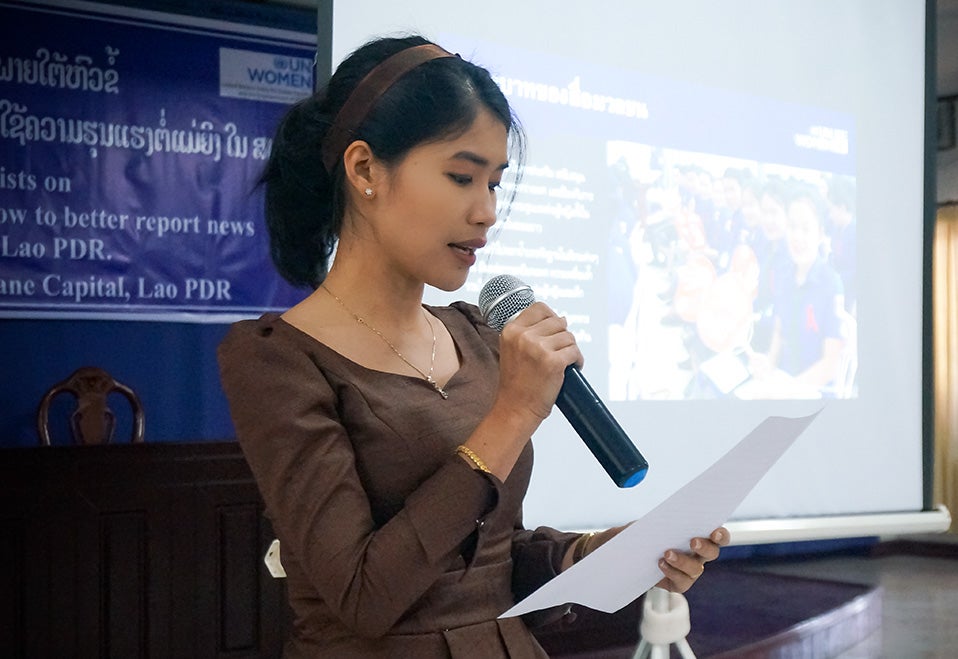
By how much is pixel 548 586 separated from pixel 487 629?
20cm

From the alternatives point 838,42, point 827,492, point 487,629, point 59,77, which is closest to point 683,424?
point 827,492

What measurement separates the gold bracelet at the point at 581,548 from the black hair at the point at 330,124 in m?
0.44

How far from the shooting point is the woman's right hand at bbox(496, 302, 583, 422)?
925 millimetres

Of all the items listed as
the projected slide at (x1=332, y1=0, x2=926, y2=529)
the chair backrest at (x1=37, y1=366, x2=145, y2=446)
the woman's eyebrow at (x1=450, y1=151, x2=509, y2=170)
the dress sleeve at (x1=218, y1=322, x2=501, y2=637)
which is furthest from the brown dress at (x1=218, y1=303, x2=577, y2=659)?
the chair backrest at (x1=37, y1=366, x2=145, y2=446)

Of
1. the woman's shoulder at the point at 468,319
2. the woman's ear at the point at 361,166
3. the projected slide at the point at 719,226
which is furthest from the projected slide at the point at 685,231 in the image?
the woman's ear at the point at 361,166

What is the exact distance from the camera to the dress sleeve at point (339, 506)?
2.89 feet

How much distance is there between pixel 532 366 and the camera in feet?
3.04

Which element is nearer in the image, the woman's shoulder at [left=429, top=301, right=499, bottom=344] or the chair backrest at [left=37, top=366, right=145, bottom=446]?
the woman's shoulder at [left=429, top=301, right=499, bottom=344]

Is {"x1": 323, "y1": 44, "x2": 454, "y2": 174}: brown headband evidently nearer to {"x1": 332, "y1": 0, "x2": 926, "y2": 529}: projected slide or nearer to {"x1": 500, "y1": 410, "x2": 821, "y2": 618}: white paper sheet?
{"x1": 500, "y1": 410, "x2": 821, "y2": 618}: white paper sheet

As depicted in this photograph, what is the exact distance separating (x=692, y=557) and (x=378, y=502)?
33 cm

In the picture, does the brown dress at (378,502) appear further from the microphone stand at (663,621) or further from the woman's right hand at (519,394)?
the microphone stand at (663,621)

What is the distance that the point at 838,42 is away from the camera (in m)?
2.94

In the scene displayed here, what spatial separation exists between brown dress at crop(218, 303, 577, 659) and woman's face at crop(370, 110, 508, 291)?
4.9 inches

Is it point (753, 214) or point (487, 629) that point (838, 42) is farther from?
point (487, 629)
